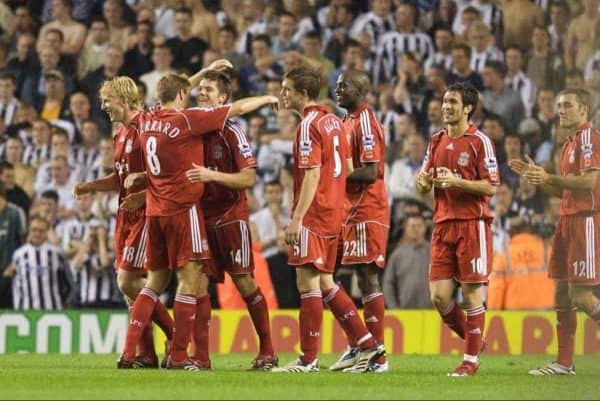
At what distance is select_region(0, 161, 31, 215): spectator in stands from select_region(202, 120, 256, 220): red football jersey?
6.40 metres

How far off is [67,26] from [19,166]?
267cm

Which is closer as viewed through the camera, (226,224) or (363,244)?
(226,224)

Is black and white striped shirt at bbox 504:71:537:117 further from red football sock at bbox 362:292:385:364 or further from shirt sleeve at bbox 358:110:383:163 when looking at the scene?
red football sock at bbox 362:292:385:364

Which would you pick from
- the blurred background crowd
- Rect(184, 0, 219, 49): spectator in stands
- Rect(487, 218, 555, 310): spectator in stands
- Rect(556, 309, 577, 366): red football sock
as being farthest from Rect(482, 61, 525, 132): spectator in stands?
Rect(556, 309, 577, 366): red football sock

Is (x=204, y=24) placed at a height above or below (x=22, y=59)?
above

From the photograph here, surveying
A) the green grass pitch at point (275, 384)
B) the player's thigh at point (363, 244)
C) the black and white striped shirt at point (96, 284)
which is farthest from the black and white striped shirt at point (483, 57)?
the player's thigh at point (363, 244)

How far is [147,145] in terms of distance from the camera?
34.7ft

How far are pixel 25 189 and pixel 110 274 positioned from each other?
1601mm

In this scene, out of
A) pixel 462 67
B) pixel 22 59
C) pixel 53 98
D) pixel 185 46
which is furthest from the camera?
pixel 22 59

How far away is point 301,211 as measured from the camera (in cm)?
1018

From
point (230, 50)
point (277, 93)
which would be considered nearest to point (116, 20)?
point (230, 50)

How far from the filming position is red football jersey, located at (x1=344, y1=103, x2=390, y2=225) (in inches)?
438

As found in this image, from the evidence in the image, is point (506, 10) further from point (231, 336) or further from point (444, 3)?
point (231, 336)

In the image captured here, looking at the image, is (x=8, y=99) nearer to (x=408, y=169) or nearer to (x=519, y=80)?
(x=408, y=169)
